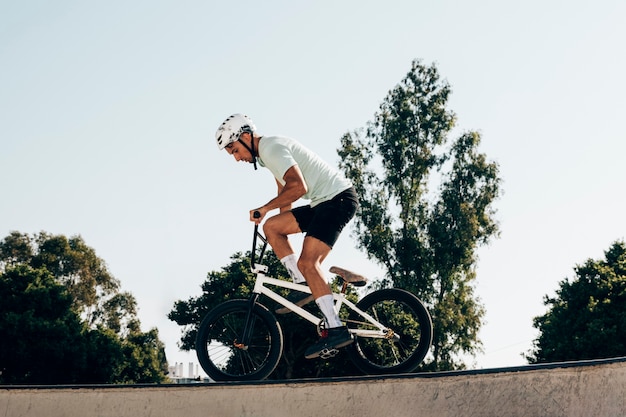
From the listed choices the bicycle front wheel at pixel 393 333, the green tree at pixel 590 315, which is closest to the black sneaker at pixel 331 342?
the bicycle front wheel at pixel 393 333

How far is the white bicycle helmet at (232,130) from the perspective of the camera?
7.37 meters

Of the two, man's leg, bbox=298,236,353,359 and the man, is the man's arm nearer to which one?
the man

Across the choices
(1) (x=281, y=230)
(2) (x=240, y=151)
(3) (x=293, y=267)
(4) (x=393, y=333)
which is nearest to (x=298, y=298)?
(3) (x=293, y=267)

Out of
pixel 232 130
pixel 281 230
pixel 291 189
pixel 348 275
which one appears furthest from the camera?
pixel 348 275

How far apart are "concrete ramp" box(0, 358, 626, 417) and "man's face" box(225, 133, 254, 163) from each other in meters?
2.44

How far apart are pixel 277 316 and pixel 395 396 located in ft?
114

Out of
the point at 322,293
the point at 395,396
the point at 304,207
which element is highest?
the point at 304,207

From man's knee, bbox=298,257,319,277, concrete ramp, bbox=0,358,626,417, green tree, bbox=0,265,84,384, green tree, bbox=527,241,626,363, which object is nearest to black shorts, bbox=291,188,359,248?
man's knee, bbox=298,257,319,277

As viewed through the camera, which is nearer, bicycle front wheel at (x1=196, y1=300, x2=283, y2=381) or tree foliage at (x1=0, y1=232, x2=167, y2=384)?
bicycle front wheel at (x1=196, y1=300, x2=283, y2=381)

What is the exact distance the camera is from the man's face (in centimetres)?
740

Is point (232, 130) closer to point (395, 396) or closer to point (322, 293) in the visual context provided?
point (322, 293)

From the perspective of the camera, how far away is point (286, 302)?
753 centimetres

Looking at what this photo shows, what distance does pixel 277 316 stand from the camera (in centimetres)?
4038

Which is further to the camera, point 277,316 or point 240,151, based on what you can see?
point 277,316
